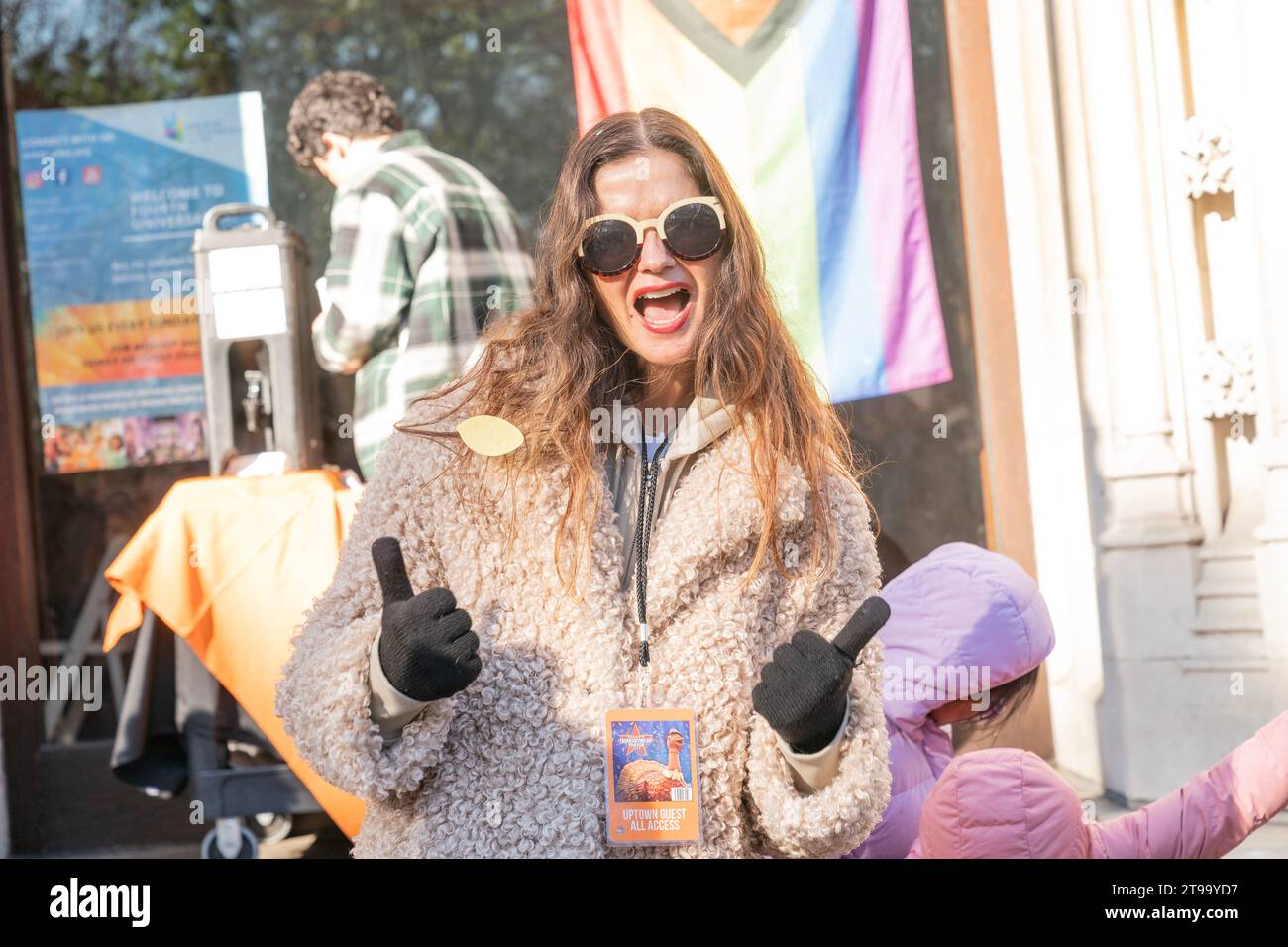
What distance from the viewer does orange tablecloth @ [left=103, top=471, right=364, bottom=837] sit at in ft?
9.68

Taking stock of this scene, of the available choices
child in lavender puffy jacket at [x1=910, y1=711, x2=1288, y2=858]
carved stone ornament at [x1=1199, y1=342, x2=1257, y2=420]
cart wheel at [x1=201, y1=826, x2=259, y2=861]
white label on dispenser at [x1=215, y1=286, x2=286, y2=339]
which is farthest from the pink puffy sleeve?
white label on dispenser at [x1=215, y1=286, x2=286, y2=339]

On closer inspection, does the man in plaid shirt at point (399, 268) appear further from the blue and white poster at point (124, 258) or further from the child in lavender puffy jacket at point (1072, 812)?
the child in lavender puffy jacket at point (1072, 812)

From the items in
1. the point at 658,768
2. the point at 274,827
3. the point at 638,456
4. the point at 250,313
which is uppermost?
the point at 250,313

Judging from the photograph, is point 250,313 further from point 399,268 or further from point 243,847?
point 243,847

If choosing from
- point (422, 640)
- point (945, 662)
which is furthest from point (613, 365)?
point (945, 662)

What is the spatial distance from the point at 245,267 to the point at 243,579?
86 centimetres

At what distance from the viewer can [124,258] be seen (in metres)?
3.43

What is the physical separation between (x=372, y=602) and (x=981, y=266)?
1.98 metres

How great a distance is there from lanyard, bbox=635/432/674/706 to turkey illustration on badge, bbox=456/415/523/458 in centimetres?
20

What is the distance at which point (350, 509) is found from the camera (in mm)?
3006

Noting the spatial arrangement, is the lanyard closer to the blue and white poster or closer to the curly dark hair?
the curly dark hair

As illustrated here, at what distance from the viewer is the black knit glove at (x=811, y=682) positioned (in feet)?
5.67
